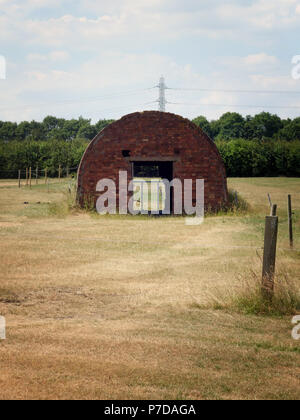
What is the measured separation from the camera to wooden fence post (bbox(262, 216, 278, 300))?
677 cm

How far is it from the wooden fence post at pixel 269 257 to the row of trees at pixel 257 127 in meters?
83.8

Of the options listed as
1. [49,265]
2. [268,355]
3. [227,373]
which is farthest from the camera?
[49,265]

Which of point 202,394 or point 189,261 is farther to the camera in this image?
point 189,261

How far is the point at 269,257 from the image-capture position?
680 cm

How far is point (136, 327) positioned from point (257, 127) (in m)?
94.4

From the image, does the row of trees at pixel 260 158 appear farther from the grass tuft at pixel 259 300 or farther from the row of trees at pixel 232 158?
the grass tuft at pixel 259 300

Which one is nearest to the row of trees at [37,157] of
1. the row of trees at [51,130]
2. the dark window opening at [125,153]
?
the dark window opening at [125,153]

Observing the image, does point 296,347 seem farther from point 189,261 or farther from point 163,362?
point 189,261

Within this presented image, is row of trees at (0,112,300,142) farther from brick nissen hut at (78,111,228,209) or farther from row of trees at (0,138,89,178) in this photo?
brick nissen hut at (78,111,228,209)

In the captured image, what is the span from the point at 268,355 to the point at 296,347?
477 millimetres

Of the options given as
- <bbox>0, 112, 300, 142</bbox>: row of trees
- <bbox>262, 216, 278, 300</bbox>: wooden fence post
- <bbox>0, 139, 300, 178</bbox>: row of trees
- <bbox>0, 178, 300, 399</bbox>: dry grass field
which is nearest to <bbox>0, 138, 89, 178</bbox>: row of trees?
<bbox>0, 139, 300, 178</bbox>: row of trees

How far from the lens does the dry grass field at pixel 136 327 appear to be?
13.9 ft

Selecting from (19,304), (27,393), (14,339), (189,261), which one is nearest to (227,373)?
(27,393)

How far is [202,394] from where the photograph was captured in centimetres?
409
